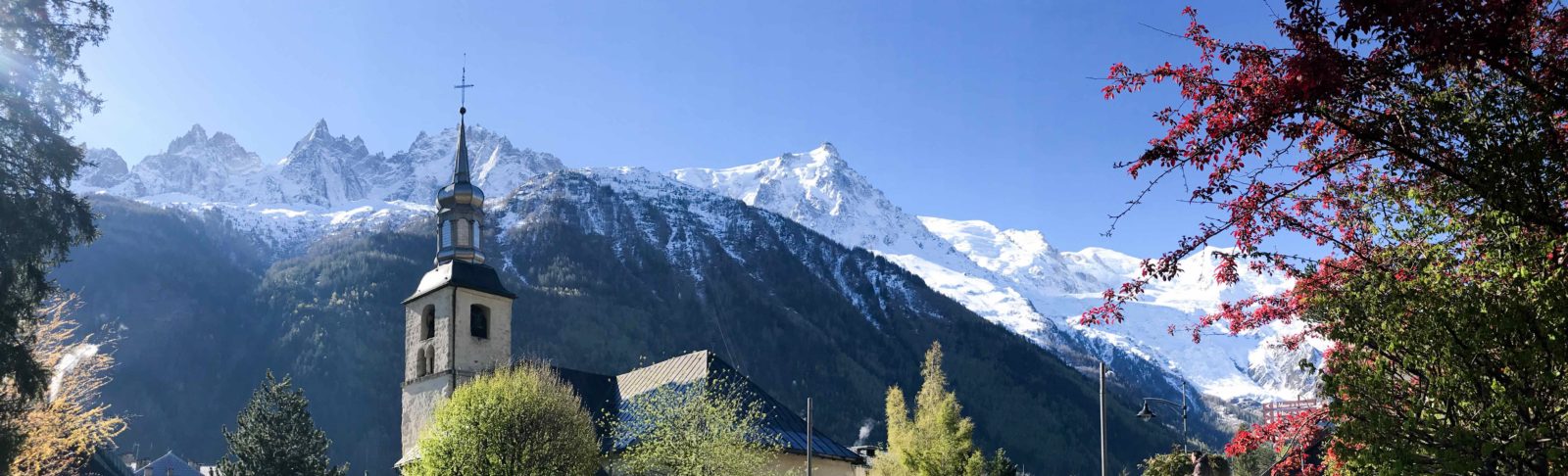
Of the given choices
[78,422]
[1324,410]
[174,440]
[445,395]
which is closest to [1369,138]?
[1324,410]

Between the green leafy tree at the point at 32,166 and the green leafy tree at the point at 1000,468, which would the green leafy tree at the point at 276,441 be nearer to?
the green leafy tree at the point at 1000,468

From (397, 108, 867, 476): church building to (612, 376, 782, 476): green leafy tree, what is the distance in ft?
15.7

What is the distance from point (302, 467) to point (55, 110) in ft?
118

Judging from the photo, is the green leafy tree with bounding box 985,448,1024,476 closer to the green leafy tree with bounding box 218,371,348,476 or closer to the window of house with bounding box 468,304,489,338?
the window of house with bounding box 468,304,489,338

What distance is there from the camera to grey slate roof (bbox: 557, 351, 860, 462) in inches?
1802

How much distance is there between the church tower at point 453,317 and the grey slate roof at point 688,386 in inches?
140

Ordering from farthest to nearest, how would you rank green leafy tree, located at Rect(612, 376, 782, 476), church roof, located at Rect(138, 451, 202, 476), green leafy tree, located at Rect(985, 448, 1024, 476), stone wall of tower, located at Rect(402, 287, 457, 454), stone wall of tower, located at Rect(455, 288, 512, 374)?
church roof, located at Rect(138, 451, 202, 476) < green leafy tree, located at Rect(985, 448, 1024, 476) < stone wall of tower, located at Rect(455, 288, 512, 374) < stone wall of tower, located at Rect(402, 287, 457, 454) < green leafy tree, located at Rect(612, 376, 782, 476)

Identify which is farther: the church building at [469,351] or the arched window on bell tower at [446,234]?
the arched window on bell tower at [446,234]

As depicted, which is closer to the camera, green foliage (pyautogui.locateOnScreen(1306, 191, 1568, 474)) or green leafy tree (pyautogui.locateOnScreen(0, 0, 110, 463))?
green foliage (pyautogui.locateOnScreen(1306, 191, 1568, 474))

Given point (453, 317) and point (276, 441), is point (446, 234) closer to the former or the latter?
point (453, 317)

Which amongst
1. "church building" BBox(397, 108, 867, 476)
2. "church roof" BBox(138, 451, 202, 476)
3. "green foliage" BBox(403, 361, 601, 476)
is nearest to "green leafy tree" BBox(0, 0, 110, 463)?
"green foliage" BBox(403, 361, 601, 476)

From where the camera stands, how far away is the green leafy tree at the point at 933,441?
42.8 m

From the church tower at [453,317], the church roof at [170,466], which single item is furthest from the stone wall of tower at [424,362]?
the church roof at [170,466]

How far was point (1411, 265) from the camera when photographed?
1074cm
